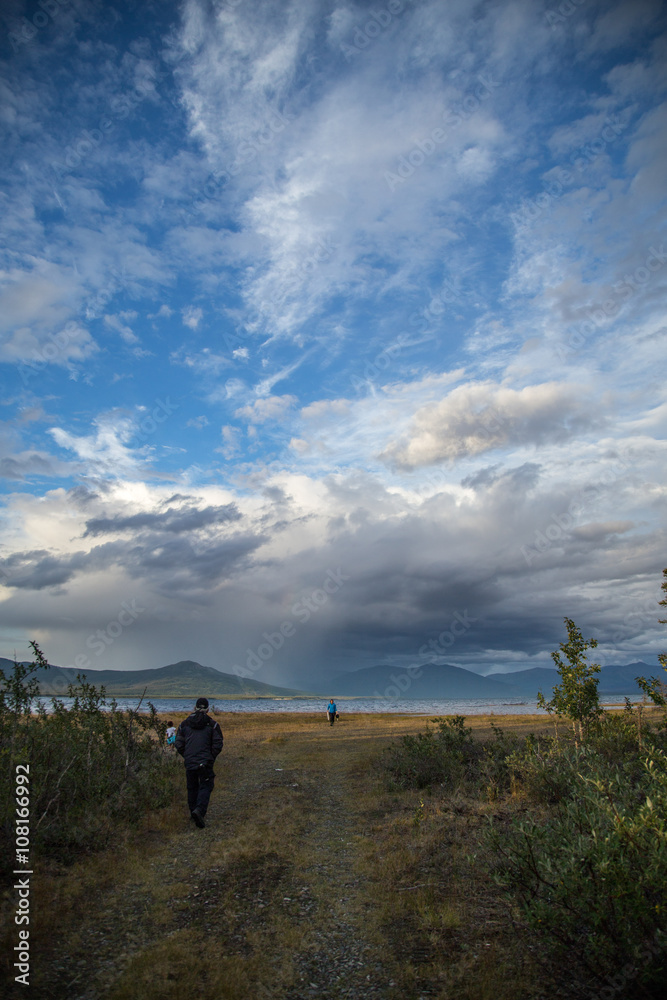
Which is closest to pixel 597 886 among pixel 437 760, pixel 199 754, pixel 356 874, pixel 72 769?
pixel 356 874

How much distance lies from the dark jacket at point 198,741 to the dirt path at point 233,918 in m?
1.56

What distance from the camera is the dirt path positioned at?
18.9ft

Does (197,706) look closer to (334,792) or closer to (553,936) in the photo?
(334,792)

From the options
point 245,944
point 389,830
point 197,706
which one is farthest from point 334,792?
point 245,944

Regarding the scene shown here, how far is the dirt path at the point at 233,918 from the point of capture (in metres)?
5.76

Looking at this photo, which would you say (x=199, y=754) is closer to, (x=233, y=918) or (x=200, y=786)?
(x=200, y=786)

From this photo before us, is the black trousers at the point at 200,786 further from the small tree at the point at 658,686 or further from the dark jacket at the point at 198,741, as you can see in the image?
the small tree at the point at 658,686

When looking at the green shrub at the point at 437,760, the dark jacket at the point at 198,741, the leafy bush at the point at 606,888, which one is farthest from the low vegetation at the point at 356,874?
the dark jacket at the point at 198,741

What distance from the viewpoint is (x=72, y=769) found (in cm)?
1065

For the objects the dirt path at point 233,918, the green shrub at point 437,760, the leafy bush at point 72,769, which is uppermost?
the leafy bush at point 72,769

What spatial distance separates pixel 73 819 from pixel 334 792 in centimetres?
880

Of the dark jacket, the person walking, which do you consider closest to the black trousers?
the person walking

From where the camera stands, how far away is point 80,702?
1409 centimetres

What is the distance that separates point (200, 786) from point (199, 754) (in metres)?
0.84
